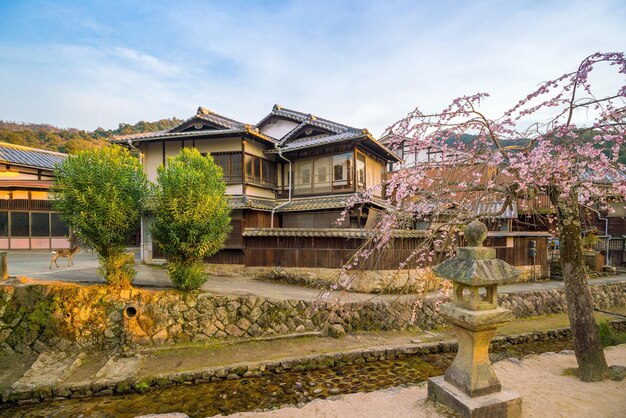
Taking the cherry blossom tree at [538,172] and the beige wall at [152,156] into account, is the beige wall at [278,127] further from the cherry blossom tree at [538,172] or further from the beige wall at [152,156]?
the cherry blossom tree at [538,172]

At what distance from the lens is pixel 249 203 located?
1516cm

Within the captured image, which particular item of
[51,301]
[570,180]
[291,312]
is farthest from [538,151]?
[51,301]

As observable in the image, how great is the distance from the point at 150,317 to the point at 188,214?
363 centimetres

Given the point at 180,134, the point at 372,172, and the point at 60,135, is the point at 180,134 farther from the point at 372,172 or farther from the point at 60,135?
the point at 60,135

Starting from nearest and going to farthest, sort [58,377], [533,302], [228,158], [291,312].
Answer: [58,377] → [291,312] → [533,302] → [228,158]

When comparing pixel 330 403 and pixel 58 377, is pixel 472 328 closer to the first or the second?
pixel 330 403

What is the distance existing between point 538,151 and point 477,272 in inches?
109

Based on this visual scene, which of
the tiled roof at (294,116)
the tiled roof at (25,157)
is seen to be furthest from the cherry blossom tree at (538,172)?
the tiled roof at (25,157)

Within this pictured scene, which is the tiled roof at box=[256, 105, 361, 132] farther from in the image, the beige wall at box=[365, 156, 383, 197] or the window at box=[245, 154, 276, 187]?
the window at box=[245, 154, 276, 187]

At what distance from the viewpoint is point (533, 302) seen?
12.9 metres

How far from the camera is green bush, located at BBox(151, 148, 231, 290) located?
9195 mm

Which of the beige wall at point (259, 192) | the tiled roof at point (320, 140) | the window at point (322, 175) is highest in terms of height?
the tiled roof at point (320, 140)

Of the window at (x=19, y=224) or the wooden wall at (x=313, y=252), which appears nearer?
the wooden wall at (x=313, y=252)

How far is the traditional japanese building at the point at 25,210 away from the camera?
18950mm
